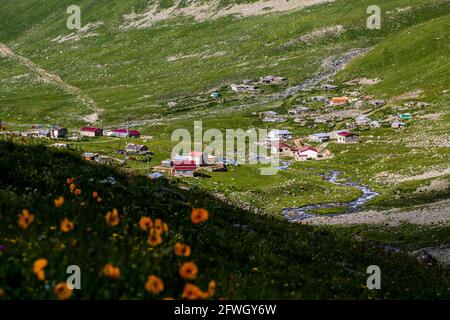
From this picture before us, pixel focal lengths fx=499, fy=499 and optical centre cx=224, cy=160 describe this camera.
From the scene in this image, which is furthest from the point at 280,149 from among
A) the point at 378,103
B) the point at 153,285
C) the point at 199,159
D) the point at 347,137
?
the point at 153,285

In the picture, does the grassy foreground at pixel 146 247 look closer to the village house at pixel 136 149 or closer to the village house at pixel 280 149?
the village house at pixel 136 149

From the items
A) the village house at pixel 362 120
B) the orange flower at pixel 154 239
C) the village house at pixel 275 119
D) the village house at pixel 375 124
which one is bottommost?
the orange flower at pixel 154 239

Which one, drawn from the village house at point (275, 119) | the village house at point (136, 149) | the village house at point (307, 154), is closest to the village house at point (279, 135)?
the village house at point (275, 119)

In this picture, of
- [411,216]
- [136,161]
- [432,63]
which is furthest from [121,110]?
[411,216]

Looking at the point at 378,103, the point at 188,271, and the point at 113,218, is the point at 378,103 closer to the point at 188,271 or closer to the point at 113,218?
the point at 113,218

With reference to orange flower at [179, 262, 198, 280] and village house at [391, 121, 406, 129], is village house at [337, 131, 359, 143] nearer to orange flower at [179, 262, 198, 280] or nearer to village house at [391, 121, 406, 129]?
village house at [391, 121, 406, 129]

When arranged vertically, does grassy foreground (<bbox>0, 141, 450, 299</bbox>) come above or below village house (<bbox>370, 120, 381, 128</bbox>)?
below

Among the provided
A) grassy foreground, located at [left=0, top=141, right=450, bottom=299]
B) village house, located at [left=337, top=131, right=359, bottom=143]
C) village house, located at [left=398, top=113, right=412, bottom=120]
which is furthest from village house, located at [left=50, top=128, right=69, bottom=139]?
grassy foreground, located at [left=0, top=141, right=450, bottom=299]
